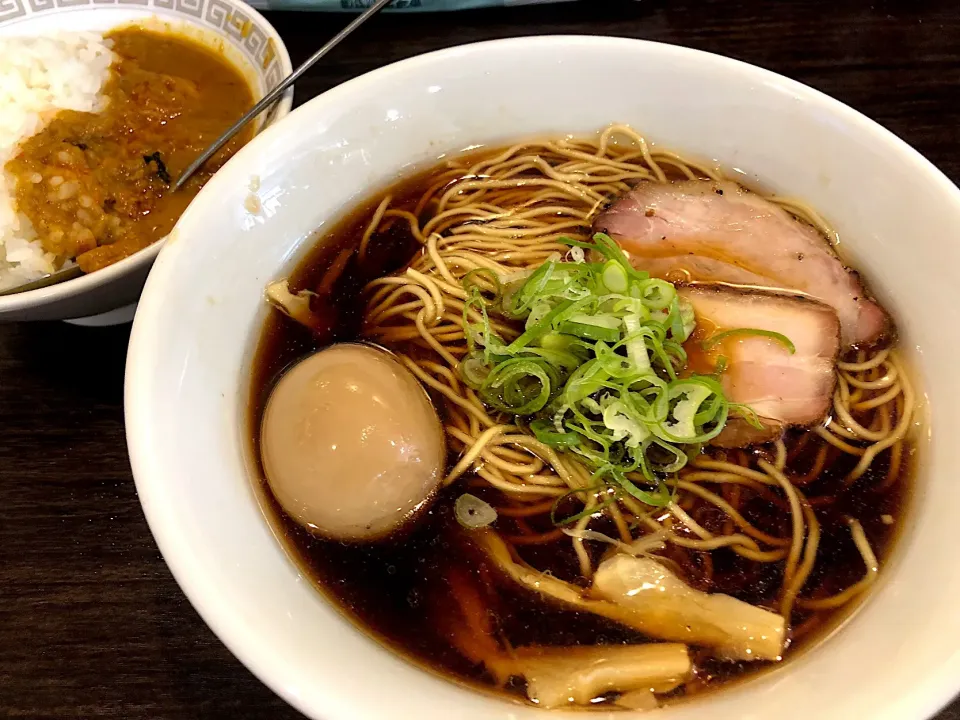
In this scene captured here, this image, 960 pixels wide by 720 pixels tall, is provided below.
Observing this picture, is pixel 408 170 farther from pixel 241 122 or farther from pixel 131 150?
pixel 131 150

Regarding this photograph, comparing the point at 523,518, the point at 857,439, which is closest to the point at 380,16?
the point at 523,518

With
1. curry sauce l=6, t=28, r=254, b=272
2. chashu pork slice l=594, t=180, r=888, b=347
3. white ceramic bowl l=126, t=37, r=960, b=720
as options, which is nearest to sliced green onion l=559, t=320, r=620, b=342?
chashu pork slice l=594, t=180, r=888, b=347

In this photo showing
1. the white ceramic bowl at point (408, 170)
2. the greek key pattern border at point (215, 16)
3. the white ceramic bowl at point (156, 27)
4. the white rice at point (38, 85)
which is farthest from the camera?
the greek key pattern border at point (215, 16)

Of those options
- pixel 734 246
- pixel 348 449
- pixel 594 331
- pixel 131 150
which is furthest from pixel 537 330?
pixel 131 150

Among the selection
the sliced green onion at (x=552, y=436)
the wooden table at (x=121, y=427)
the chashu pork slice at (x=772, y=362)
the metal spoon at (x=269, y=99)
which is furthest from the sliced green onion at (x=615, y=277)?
the metal spoon at (x=269, y=99)

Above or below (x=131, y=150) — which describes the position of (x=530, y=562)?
below

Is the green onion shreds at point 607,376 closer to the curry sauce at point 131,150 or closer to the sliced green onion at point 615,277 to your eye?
the sliced green onion at point 615,277

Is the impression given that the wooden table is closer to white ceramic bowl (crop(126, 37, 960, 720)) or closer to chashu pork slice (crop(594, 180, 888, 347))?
white ceramic bowl (crop(126, 37, 960, 720))
